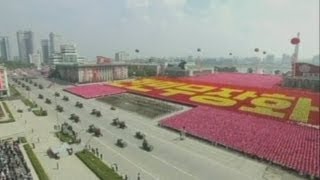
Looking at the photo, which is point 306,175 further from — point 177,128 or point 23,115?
point 23,115

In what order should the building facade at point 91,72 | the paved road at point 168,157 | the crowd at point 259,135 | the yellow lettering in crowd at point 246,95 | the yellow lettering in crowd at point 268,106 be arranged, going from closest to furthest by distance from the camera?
the paved road at point 168,157
the crowd at point 259,135
the yellow lettering in crowd at point 268,106
the yellow lettering in crowd at point 246,95
the building facade at point 91,72

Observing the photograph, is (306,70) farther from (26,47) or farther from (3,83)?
(26,47)

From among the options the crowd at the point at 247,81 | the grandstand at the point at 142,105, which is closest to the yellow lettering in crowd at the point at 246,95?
the crowd at the point at 247,81

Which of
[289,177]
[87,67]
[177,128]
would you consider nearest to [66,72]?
[87,67]

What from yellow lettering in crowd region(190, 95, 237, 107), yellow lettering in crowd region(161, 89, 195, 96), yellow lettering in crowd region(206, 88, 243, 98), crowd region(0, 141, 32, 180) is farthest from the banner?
crowd region(0, 141, 32, 180)

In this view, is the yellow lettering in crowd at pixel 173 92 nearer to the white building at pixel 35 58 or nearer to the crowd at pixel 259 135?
the crowd at pixel 259 135
